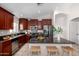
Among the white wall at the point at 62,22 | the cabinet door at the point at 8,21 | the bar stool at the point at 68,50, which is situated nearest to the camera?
the bar stool at the point at 68,50

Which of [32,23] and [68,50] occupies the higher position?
[32,23]

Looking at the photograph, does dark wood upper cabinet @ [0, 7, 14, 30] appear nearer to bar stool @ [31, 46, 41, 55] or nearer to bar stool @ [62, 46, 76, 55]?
bar stool @ [31, 46, 41, 55]

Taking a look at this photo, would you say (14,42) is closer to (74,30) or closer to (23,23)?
(23,23)

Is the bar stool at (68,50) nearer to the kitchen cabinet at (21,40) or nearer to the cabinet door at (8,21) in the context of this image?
the kitchen cabinet at (21,40)

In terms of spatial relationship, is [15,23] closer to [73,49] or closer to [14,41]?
[14,41]

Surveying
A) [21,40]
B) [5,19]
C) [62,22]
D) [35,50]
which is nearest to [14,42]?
[21,40]

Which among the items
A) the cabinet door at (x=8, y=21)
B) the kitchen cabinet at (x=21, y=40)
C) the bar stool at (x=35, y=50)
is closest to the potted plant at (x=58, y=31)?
the bar stool at (x=35, y=50)

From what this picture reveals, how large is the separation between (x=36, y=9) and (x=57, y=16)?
22.8 inches

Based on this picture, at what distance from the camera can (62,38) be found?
12.4 ft

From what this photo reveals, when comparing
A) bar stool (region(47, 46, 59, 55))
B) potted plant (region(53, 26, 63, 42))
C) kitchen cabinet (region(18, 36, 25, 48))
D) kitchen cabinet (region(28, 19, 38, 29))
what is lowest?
bar stool (region(47, 46, 59, 55))

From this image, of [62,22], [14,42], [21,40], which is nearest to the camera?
[62,22]

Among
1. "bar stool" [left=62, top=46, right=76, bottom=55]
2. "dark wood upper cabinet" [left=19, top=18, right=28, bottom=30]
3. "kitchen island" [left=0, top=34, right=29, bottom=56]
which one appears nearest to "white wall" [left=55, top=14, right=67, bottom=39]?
"bar stool" [left=62, top=46, right=76, bottom=55]

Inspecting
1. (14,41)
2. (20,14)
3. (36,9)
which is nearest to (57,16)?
(36,9)

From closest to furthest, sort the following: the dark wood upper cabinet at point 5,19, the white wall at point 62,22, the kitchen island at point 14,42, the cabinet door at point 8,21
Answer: the white wall at point 62,22, the kitchen island at point 14,42, the cabinet door at point 8,21, the dark wood upper cabinet at point 5,19
